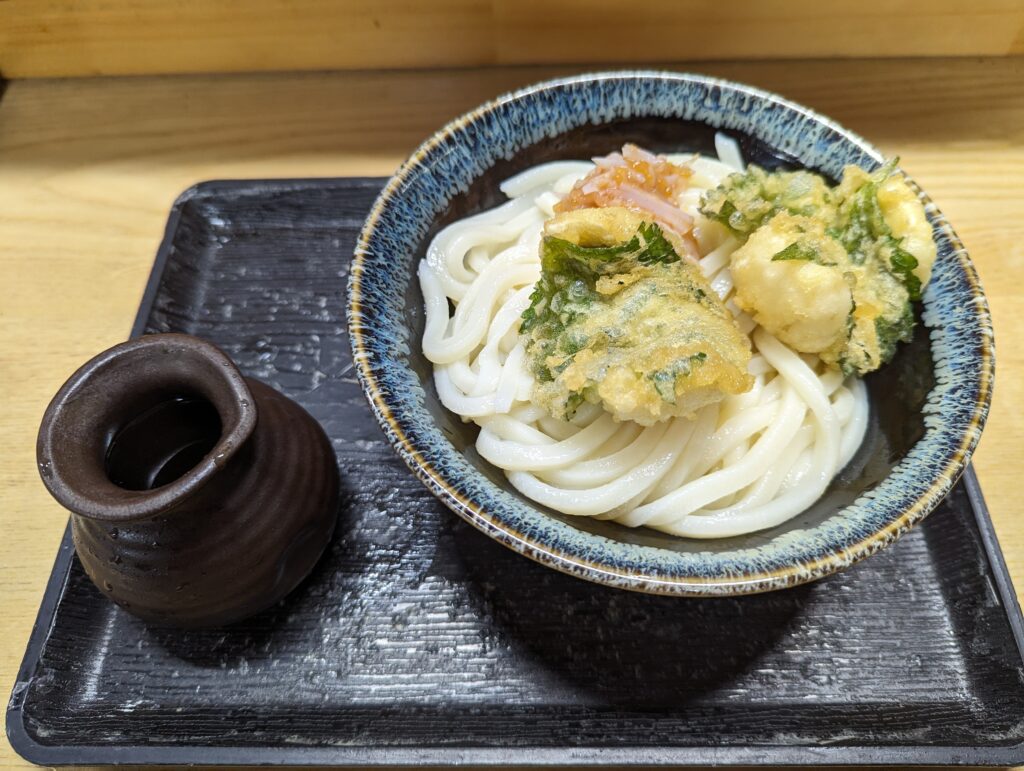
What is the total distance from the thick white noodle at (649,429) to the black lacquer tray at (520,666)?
293 millimetres

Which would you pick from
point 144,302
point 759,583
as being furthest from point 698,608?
point 144,302

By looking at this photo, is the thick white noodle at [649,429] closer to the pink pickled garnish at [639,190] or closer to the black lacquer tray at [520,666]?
the pink pickled garnish at [639,190]

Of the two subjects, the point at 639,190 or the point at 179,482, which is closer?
the point at 179,482

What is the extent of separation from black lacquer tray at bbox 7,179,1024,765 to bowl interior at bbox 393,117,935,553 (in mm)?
269

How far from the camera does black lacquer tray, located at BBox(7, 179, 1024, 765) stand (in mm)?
1733

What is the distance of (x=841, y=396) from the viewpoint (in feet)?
6.65

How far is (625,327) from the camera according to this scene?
1.72 meters

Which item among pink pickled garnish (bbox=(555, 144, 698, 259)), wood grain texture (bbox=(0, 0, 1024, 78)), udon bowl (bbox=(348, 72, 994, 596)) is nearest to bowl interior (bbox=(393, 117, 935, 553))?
udon bowl (bbox=(348, 72, 994, 596))

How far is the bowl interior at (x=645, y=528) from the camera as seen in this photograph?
70.9 inches

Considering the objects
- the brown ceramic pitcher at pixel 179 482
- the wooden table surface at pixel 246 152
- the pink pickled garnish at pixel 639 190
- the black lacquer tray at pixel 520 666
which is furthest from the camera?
the wooden table surface at pixel 246 152

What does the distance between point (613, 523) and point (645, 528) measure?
78 millimetres

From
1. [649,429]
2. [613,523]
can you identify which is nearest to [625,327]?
[649,429]

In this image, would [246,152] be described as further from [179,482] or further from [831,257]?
[831,257]

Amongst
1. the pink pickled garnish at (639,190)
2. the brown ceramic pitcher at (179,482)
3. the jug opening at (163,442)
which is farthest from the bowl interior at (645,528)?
the jug opening at (163,442)
